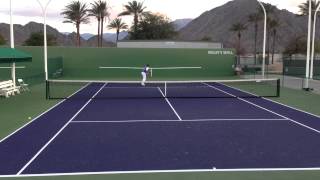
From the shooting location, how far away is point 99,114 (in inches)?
747

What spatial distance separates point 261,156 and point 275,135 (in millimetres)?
3067

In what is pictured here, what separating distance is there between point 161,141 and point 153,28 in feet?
268

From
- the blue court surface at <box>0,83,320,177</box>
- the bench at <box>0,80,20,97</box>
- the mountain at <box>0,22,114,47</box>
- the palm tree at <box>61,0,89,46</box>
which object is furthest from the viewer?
the mountain at <box>0,22,114,47</box>

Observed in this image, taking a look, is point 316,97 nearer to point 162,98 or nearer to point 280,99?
point 280,99

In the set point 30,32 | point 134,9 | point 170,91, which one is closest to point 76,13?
point 134,9

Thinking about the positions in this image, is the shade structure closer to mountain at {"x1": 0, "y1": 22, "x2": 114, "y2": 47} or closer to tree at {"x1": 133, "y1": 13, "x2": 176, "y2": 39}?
tree at {"x1": 133, "y1": 13, "x2": 176, "y2": 39}

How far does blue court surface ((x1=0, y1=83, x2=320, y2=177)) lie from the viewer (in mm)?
10375

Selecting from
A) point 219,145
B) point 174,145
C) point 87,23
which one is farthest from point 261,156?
point 87,23

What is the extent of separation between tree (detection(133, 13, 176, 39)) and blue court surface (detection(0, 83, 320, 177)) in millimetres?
71258

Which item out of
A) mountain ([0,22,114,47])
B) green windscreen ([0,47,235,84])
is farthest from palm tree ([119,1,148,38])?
mountain ([0,22,114,47])

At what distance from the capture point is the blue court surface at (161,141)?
10375 millimetres

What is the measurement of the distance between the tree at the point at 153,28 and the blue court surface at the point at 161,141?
71258 millimetres

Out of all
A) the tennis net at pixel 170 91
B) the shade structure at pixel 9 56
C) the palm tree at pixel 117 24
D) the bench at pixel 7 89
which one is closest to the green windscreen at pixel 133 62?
the tennis net at pixel 170 91

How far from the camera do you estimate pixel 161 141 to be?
517 inches
